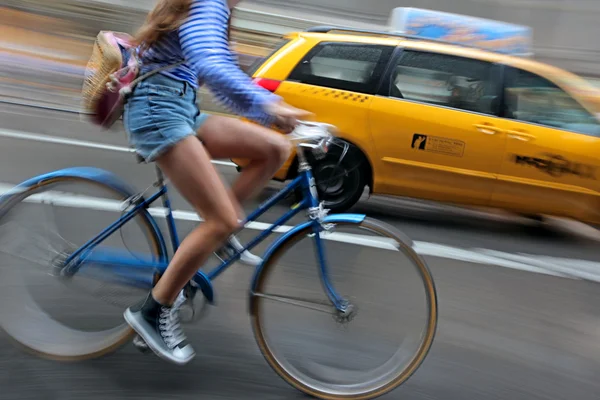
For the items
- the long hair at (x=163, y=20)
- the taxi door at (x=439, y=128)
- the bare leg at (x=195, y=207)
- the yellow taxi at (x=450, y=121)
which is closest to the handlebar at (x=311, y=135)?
the bare leg at (x=195, y=207)

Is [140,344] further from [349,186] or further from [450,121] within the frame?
[450,121]

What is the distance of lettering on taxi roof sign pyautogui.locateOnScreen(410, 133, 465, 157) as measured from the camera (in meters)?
5.51

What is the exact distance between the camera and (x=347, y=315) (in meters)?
2.85

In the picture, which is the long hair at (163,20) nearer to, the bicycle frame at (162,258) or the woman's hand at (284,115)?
the woman's hand at (284,115)

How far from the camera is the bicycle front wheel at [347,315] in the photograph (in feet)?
9.09

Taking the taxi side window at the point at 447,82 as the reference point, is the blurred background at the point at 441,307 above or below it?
below

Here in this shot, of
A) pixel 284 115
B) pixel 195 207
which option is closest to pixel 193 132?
pixel 195 207

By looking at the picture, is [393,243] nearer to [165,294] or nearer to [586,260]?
[165,294]

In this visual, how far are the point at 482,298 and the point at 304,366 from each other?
1.68 m

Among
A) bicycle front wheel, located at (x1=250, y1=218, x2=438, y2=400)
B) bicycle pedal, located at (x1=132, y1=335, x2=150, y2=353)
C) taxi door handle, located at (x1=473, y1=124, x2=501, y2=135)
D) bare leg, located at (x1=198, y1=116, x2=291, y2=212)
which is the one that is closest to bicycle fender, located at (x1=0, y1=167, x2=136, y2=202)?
bare leg, located at (x1=198, y1=116, x2=291, y2=212)

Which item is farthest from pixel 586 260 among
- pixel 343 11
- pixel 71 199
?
pixel 343 11

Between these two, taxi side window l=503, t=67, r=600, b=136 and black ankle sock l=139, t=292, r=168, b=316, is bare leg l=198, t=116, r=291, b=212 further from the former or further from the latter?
taxi side window l=503, t=67, r=600, b=136

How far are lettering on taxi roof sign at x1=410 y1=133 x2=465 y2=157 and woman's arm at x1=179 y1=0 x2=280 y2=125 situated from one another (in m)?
3.33

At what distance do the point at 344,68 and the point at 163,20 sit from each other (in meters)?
3.48
